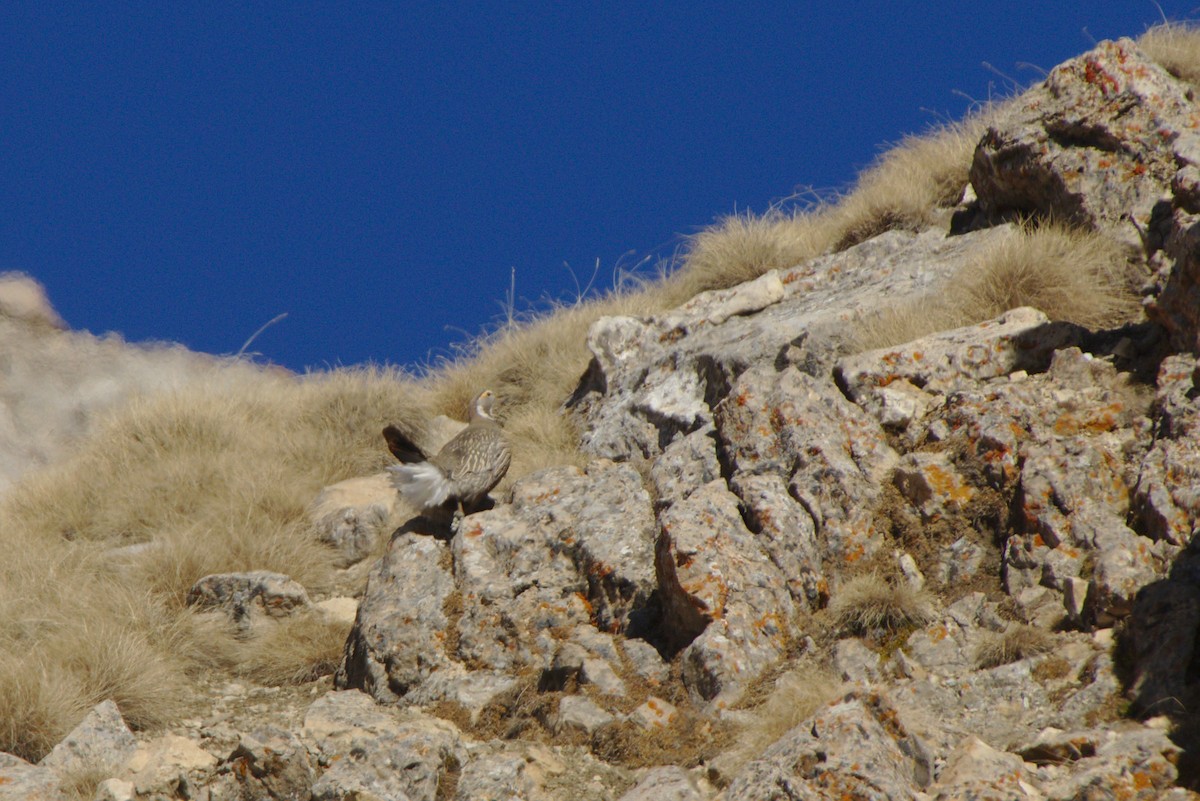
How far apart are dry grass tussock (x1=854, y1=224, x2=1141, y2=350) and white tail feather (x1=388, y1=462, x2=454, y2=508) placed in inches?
111

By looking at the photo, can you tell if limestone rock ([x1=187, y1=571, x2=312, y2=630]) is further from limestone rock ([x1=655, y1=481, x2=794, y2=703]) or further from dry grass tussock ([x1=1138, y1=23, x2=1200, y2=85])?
dry grass tussock ([x1=1138, y1=23, x2=1200, y2=85])

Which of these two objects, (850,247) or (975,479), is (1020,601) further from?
(850,247)

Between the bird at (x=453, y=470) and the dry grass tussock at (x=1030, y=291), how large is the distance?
2473 mm

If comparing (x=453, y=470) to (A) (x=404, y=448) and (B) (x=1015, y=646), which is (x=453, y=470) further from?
(B) (x=1015, y=646)

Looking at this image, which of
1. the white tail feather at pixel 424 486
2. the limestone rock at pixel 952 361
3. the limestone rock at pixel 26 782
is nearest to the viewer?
the limestone rock at pixel 26 782

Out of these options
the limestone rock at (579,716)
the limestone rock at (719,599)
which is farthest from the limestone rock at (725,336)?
the limestone rock at (579,716)

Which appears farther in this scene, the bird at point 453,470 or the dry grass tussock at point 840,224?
the dry grass tussock at point 840,224

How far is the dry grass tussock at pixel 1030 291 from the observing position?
7297mm

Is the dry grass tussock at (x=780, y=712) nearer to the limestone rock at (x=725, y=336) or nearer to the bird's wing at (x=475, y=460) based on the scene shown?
the bird's wing at (x=475, y=460)

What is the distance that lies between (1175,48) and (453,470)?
836 cm

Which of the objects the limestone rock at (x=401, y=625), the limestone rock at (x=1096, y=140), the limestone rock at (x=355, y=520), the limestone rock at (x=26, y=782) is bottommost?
the limestone rock at (x=26, y=782)

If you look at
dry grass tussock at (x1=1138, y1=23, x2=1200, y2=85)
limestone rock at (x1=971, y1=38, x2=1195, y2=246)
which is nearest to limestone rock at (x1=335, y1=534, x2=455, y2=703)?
limestone rock at (x1=971, y1=38, x2=1195, y2=246)

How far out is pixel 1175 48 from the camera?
10.8 metres

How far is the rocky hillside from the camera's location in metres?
4.18
